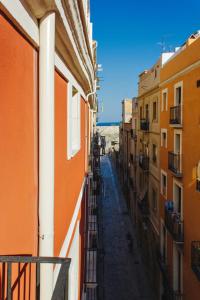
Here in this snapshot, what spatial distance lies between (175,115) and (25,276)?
47.3 feet

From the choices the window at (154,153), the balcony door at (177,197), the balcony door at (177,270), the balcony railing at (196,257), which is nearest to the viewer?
the balcony railing at (196,257)

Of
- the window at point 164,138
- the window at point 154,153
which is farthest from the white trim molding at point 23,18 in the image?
the window at point 154,153

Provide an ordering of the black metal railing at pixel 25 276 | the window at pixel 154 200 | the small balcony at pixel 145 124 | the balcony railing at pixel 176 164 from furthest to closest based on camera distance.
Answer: the small balcony at pixel 145 124 → the window at pixel 154 200 → the balcony railing at pixel 176 164 → the black metal railing at pixel 25 276

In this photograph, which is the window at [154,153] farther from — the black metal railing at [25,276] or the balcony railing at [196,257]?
the black metal railing at [25,276]

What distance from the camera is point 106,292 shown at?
20.0 metres

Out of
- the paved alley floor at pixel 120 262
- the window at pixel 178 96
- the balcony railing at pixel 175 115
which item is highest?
the window at pixel 178 96

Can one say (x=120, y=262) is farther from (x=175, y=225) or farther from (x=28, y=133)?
(x=28, y=133)

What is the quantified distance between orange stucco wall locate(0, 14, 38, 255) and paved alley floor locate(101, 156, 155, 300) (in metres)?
18.2

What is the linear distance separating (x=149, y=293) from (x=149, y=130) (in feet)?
33.3

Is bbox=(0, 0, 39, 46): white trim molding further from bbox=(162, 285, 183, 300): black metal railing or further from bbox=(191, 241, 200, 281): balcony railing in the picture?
bbox=(162, 285, 183, 300): black metal railing

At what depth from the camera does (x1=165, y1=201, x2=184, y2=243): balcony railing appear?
1534 cm

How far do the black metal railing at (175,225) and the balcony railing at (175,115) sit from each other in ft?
13.7

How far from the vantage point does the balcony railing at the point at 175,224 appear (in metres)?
15.3

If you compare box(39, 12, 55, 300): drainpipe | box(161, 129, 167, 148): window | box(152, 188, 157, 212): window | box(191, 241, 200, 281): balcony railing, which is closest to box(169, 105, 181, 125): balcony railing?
box(161, 129, 167, 148): window
